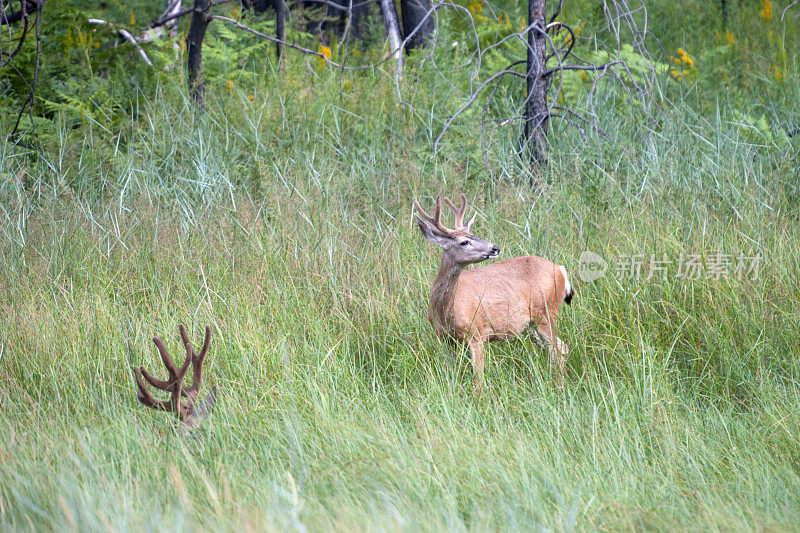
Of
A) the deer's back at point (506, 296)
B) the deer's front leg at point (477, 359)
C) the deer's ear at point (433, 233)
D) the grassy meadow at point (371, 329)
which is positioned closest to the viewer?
the grassy meadow at point (371, 329)

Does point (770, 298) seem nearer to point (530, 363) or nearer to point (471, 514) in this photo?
point (530, 363)

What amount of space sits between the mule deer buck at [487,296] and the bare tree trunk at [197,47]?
386 cm

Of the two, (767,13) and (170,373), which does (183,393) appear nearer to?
(170,373)

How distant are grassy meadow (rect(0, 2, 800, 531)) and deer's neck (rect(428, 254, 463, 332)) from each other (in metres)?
0.15

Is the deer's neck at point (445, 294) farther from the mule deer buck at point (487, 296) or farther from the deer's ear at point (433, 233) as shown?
the deer's ear at point (433, 233)

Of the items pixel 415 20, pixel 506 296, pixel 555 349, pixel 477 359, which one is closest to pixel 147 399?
pixel 477 359

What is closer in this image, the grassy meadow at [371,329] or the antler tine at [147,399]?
the grassy meadow at [371,329]

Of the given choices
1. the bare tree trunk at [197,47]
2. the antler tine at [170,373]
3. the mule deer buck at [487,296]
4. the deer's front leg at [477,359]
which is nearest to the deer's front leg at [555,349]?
the mule deer buck at [487,296]

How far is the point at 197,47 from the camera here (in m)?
7.18

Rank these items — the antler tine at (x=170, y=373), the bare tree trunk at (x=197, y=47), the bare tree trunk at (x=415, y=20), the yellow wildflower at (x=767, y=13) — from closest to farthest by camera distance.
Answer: the antler tine at (x=170, y=373)
the bare tree trunk at (x=197, y=47)
the bare tree trunk at (x=415, y=20)
the yellow wildflower at (x=767, y=13)

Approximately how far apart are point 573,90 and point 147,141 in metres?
4.32

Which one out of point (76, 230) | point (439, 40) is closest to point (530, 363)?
point (76, 230)

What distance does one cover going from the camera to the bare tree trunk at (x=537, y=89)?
5.82 metres

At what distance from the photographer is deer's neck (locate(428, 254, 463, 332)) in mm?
3646
